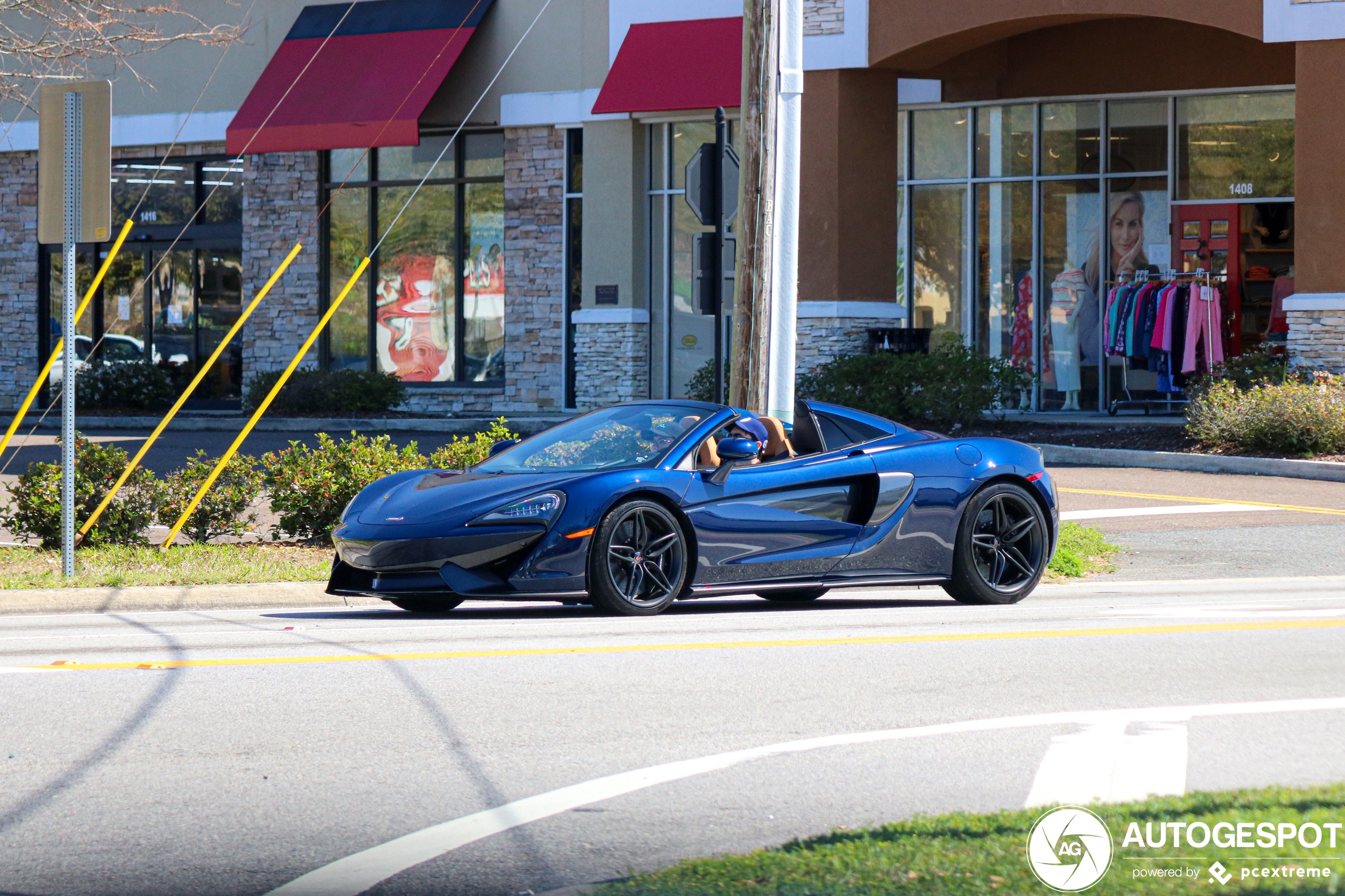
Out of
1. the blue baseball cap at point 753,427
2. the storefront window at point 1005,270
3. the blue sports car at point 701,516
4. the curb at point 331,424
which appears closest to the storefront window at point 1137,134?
the storefront window at point 1005,270

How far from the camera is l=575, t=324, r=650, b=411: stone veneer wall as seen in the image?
25.6 metres

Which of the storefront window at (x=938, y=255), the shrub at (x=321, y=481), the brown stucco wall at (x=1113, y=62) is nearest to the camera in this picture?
the shrub at (x=321, y=481)

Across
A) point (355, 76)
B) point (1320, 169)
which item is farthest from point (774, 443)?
point (355, 76)

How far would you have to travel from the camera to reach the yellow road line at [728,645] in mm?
7793

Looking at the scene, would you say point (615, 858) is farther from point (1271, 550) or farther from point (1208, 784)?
point (1271, 550)

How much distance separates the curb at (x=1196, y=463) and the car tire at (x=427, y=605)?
26.7 feet

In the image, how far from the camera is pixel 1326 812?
450 cm

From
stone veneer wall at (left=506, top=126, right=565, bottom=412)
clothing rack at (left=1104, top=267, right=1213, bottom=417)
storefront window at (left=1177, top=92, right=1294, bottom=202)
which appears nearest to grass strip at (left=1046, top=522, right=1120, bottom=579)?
clothing rack at (left=1104, top=267, right=1213, bottom=417)

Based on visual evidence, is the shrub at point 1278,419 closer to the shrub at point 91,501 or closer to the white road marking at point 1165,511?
the white road marking at point 1165,511

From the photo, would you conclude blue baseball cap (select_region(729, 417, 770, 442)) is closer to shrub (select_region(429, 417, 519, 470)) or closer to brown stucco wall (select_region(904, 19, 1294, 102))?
shrub (select_region(429, 417, 519, 470))

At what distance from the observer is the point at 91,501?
12.2 m

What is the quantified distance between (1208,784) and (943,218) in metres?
21.0

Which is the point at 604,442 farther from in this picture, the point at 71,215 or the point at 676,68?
the point at 676,68

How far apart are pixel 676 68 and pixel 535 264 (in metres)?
4.26
